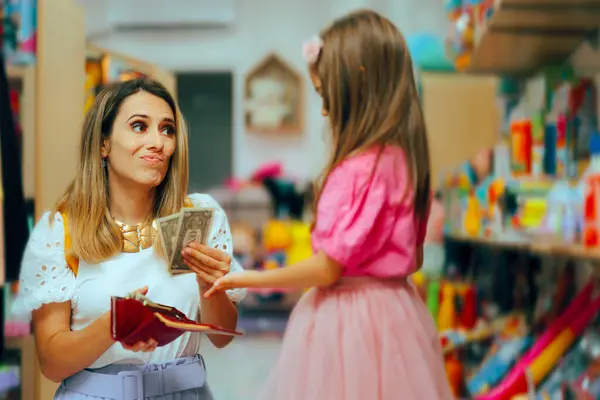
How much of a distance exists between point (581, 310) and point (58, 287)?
4.35 ft

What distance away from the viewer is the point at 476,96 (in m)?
2.58

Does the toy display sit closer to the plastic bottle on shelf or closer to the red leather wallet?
the red leather wallet

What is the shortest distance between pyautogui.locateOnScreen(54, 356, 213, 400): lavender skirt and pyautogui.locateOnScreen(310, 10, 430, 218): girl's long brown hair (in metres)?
0.31

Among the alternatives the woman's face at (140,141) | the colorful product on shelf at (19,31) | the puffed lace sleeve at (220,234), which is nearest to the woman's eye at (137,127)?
the woman's face at (140,141)

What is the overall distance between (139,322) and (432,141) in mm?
1946

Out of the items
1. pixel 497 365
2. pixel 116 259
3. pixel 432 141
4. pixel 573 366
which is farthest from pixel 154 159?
pixel 432 141

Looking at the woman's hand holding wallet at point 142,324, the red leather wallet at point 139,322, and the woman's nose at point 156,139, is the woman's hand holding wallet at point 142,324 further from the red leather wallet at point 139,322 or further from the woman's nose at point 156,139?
the woman's nose at point 156,139

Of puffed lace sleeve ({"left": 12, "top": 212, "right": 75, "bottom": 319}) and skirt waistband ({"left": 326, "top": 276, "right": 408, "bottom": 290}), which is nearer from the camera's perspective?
puffed lace sleeve ({"left": 12, "top": 212, "right": 75, "bottom": 319})

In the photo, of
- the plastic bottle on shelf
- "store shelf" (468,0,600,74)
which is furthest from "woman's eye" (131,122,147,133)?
"store shelf" (468,0,600,74)

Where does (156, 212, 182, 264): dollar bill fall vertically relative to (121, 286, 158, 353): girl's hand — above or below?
above

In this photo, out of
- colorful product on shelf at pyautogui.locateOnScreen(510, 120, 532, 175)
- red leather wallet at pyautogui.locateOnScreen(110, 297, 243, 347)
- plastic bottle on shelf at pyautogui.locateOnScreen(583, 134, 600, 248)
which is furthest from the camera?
colorful product on shelf at pyautogui.locateOnScreen(510, 120, 532, 175)

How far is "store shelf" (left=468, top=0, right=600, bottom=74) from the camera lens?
1.56 metres

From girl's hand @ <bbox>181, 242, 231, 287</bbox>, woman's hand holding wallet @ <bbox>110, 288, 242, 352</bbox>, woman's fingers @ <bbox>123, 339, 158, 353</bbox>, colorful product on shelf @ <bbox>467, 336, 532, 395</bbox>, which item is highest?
girl's hand @ <bbox>181, 242, 231, 287</bbox>

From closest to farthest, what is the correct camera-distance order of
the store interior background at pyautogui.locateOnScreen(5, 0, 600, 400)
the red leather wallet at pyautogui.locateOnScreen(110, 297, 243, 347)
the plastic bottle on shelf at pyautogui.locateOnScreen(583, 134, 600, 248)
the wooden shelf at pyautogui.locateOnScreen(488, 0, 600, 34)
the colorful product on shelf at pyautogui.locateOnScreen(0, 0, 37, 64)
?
1. the red leather wallet at pyautogui.locateOnScreen(110, 297, 243, 347)
2. the store interior background at pyautogui.locateOnScreen(5, 0, 600, 400)
3. the plastic bottle on shelf at pyautogui.locateOnScreen(583, 134, 600, 248)
4. the colorful product on shelf at pyautogui.locateOnScreen(0, 0, 37, 64)
5. the wooden shelf at pyautogui.locateOnScreen(488, 0, 600, 34)
